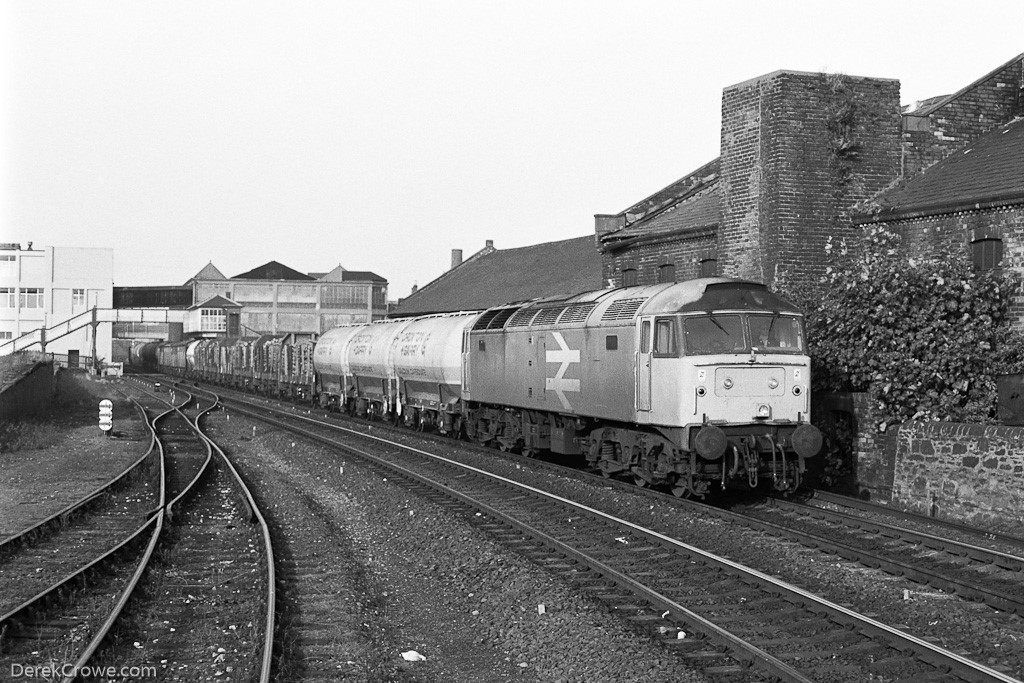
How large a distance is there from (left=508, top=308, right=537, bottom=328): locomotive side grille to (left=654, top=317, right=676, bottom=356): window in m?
5.47

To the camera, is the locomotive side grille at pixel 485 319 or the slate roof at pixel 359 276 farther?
the slate roof at pixel 359 276

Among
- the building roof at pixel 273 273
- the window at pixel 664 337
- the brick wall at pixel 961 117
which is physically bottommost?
the window at pixel 664 337

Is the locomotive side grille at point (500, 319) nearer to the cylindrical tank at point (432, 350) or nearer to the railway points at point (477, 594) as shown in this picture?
the cylindrical tank at point (432, 350)

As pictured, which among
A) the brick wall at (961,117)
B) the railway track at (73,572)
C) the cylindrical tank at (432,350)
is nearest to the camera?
the railway track at (73,572)

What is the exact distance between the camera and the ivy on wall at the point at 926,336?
16578 millimetres

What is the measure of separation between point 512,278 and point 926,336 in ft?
119

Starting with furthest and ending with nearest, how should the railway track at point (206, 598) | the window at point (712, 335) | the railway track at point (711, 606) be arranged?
1. the window at point (712, 335)
2. the railway track at point (206, 598)
3. the railway track at point (711, 606)

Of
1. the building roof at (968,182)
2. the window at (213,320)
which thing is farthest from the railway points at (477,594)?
the window at (213,320)

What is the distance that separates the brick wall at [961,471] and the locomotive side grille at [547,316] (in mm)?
6388

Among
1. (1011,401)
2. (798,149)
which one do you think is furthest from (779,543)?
(798,149)

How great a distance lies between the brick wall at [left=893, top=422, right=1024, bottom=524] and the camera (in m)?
13.9

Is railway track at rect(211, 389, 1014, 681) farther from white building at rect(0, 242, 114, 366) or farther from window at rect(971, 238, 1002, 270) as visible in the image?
white building at rect(0, 242, 114, 366)

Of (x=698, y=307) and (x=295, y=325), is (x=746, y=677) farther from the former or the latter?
(x=295, y=325)

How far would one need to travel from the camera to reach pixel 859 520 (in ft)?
44.2
